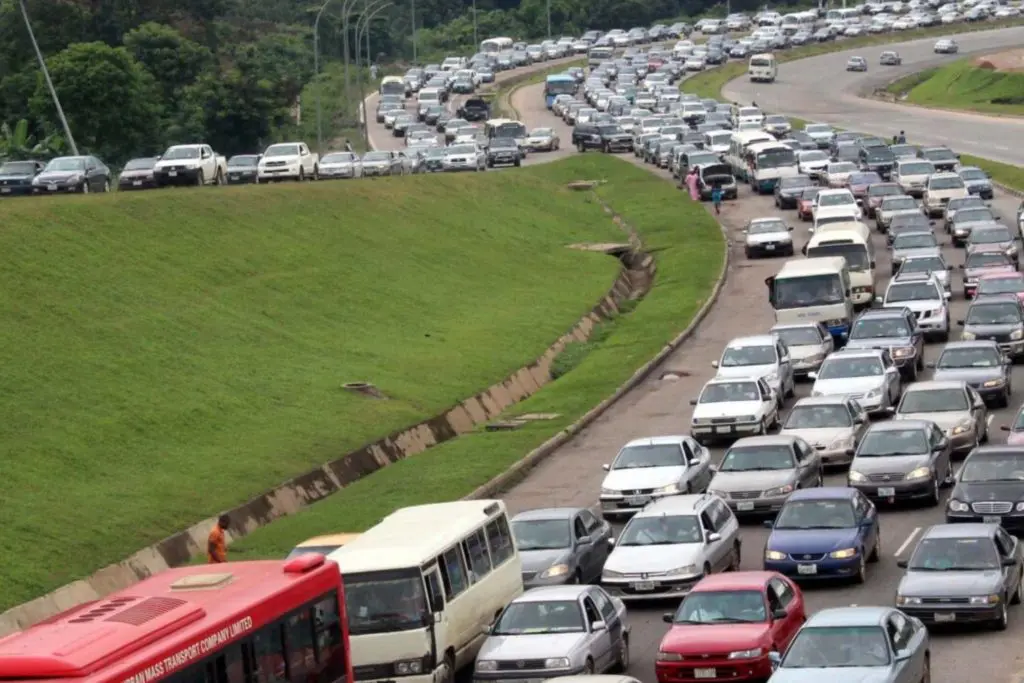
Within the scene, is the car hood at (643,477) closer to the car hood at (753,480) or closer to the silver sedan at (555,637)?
the car hood at (753,480)

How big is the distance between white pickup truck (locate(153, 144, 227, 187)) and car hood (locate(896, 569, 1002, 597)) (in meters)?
44.7

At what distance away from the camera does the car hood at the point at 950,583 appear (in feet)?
78.7

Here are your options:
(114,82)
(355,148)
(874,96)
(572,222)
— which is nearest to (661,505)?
(572,222)

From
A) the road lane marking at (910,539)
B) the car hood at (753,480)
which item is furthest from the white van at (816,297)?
the road lane marking at (910,539)

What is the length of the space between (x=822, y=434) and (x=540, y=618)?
1309 cm

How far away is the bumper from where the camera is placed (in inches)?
1057

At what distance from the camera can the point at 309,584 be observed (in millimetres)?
19125

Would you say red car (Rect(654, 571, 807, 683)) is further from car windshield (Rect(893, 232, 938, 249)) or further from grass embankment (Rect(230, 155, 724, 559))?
car windshield (Rect(893, 232, 938, 249))

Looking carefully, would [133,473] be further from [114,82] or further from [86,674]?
[114,82]

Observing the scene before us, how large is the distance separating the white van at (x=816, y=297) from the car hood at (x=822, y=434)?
1127cm

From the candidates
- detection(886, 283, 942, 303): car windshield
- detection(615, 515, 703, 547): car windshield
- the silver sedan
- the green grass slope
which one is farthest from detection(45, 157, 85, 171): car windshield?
the green grass slope

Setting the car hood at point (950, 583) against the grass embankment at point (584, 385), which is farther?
the grass embankment at point (584, 385)

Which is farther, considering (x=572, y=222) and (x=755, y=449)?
(x=572, y=222)

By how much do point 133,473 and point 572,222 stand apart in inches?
1728
